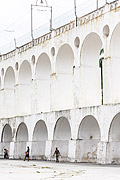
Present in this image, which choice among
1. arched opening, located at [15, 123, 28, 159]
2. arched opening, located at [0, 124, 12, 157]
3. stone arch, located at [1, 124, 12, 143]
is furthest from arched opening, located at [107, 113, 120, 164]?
arched opening, located at [0, 124, 12, 157]

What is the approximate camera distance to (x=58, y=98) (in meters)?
31.2

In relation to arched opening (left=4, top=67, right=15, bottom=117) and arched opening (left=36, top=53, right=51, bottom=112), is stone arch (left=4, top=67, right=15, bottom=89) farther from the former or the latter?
arched opening (left=36, top=53, right=51, bottom=112)

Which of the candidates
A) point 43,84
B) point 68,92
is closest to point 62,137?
point 68,92

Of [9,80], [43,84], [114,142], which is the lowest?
[114,142]

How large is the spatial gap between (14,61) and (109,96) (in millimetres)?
13670

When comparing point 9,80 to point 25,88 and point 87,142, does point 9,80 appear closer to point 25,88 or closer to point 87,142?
point 25,88

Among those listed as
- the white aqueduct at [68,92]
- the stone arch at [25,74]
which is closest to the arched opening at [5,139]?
the white aqueduct at [68,92]

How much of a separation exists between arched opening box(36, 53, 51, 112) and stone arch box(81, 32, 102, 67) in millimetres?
5769

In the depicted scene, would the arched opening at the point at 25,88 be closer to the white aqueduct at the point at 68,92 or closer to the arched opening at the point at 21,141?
the white aqueduct at the point at 68,92

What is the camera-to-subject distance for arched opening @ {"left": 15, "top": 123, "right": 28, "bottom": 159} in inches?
1417

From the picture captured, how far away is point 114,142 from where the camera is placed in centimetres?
2500

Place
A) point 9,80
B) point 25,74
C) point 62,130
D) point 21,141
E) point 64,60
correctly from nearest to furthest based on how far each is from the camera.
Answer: point 62,130 → point 64,60 → point 21,141 → point 25,74 → point 9,80

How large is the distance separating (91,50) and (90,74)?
1445mm

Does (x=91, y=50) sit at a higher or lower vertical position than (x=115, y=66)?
higher
